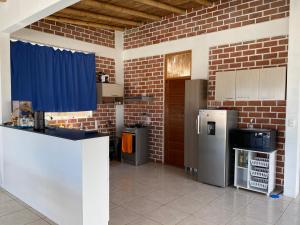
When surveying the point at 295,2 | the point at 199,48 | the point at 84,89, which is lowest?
the point at 84,89

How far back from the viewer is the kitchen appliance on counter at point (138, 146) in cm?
561

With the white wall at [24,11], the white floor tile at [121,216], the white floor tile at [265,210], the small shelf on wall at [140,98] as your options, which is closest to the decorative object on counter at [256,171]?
the white floor tile at [265,210]

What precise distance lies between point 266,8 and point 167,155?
3.57 meters

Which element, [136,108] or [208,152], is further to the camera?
[136,108]

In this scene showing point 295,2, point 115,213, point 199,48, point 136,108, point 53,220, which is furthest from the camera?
point 136,108

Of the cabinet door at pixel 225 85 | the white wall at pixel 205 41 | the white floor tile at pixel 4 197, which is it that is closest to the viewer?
the white floor tile at pixel 4 197

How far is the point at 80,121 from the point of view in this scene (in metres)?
5.67

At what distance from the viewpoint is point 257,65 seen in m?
4.23

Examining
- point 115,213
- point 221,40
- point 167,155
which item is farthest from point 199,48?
point 115,213

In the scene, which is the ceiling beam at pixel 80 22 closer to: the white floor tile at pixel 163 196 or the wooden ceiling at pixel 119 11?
the wooden ceiling at pixel 119 11

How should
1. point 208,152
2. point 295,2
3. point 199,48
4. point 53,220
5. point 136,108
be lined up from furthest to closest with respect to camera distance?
point 136,108 < point 199,48 < point 208,152 < point 295,2 < point 53,220

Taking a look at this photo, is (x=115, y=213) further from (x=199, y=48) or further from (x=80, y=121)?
(x=199, y=48)

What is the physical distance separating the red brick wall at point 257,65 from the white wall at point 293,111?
0.74 feet

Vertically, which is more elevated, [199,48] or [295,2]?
[295,2]
